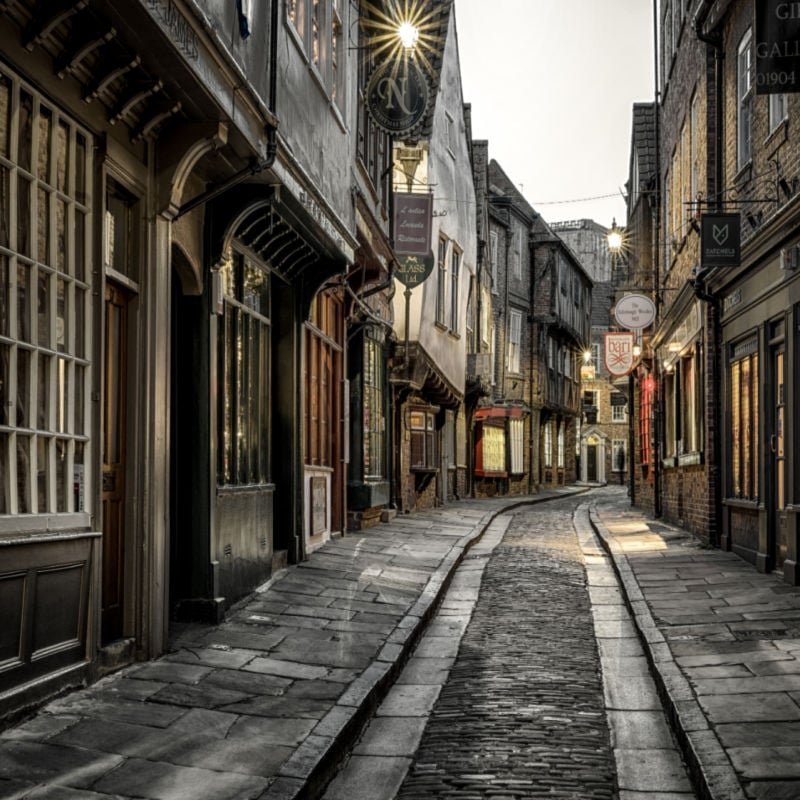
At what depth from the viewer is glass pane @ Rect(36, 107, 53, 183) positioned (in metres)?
6.34

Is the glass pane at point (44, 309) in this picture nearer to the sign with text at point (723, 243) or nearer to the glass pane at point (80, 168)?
the glass pane at point (80, 168)

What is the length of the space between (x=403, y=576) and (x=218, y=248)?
15.0 feet

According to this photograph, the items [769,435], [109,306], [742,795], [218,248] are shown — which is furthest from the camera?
[769,435]

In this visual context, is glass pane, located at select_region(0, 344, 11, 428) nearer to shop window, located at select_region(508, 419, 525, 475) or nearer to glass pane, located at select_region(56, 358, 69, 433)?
glass pane, located at select_region(56, 358, 69, 433)

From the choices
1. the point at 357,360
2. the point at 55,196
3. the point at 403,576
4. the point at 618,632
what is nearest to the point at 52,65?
the point at 55,196

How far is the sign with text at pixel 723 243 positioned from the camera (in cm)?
1395

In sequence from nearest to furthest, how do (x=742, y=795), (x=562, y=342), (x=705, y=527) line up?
(x=742, y=795) → (x=705, y=527) → (x=562, y=342)

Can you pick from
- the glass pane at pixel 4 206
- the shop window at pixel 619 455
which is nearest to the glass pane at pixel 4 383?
the glass pane at pixel 4 206

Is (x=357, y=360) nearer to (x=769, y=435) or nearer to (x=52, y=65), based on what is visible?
(x=769, y=435)

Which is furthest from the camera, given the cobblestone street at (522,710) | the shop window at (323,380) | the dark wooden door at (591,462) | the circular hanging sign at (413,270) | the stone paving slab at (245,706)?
the dark wooden door at (591,462)

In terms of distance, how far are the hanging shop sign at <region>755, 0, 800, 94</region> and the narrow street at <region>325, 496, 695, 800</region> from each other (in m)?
4.79

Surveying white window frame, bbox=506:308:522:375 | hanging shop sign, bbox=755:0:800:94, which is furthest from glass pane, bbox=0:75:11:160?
white window frame, bbox=506:308:522:375

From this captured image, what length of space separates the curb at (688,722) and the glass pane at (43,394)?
3822 mm

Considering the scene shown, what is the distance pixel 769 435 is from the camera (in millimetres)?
13398
